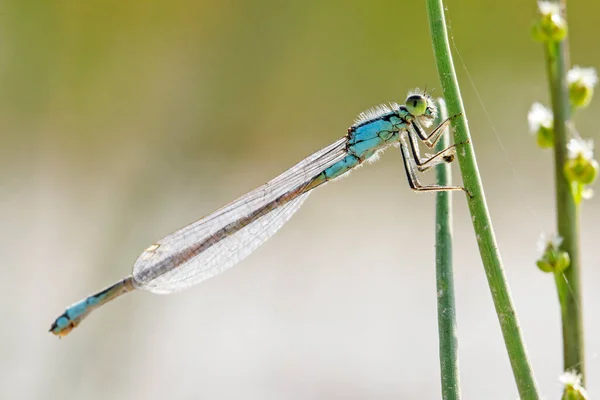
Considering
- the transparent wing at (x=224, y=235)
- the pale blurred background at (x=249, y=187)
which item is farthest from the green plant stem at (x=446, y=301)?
the pale blurred background at (x=249, y=187)

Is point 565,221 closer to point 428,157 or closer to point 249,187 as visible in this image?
point 428,157

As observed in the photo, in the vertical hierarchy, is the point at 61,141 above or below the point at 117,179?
above

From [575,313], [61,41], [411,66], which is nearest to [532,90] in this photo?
[411,66]

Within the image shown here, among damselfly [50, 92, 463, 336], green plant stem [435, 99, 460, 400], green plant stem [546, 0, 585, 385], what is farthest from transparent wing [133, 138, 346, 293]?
green plant stem [546, 0, 585, 385]

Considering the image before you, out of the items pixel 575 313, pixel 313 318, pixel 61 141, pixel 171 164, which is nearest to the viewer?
pixel 575 313

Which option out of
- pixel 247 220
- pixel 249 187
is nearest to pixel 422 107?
pixel 247 220

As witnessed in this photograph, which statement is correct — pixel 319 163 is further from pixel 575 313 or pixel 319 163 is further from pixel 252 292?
pixel 252 292
